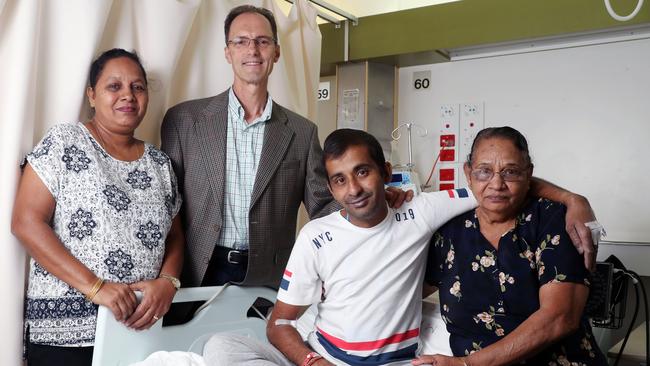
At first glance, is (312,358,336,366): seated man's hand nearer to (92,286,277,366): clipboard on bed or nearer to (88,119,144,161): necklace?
(92,286,277,366): clipboard on bed

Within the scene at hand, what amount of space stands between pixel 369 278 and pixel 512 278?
1.20ft

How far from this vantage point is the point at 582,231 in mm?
1414

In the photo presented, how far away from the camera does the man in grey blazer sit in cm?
197

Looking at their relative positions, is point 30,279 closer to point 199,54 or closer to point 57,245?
point 57,245

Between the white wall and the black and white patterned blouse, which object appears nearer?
the black and white patterned blouse

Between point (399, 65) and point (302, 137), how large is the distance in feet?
6.12

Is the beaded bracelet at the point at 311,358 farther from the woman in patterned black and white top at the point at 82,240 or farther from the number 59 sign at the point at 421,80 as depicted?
the number 59 sign at the point at 421,80

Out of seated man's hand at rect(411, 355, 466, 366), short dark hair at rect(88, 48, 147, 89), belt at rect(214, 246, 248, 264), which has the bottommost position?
seated man's hand at rect(411, 355, 466, 366)

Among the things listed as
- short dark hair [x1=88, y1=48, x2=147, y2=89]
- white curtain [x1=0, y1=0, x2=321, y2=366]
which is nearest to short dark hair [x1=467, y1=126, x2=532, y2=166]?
short dark hair [x1=88, y1=48, x2=147, y2=89]

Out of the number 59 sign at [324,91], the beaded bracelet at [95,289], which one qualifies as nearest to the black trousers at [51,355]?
the beaded bracelet at [95,289]

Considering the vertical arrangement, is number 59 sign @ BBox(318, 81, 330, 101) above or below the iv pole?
above

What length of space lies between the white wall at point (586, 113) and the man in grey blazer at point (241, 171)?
1.74 m

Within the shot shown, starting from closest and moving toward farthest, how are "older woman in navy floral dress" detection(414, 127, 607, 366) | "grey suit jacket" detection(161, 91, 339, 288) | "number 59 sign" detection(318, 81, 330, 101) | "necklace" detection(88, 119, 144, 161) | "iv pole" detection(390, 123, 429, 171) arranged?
"older woman in navy floral dress" detection(414, 127, 607, 366) → "necklace" detection(88, 119, 144, 161) → "grey suit jacket" detection(161, 91, 339, 288) → "iv pole" detection(390, 123, 429, 171) → "number 59 sign" detection(318, 81, 330, 101)

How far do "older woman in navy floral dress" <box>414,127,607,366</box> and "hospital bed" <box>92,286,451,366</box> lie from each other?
159 mm
